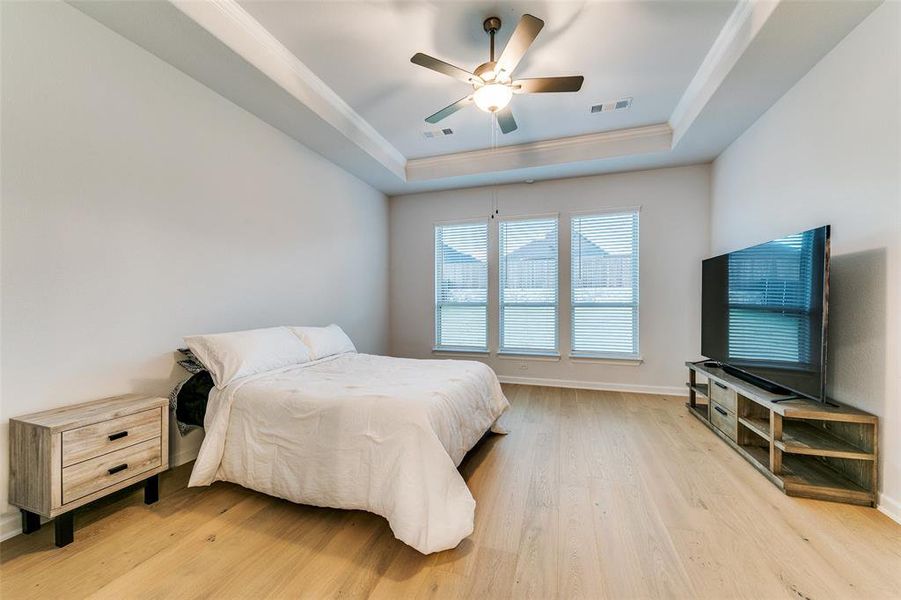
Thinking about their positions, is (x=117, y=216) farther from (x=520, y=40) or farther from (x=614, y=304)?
(x=614, y=304)

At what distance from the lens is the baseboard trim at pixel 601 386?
443 centimetres

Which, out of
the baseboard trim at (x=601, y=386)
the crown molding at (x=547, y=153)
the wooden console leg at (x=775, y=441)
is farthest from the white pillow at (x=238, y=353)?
the wooden console leg at (x=775, y=441)

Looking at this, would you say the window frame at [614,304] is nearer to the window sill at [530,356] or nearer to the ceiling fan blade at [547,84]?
the window sill at [530,356]

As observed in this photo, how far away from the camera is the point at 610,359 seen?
4.65 metres

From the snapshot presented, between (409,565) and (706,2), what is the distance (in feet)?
11.8

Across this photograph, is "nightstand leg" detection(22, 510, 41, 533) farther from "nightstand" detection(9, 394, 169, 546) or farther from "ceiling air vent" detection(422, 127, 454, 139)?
"ceiling air vent" detection(422, 127, 454, 139)

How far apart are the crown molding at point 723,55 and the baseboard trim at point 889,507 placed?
2785mm

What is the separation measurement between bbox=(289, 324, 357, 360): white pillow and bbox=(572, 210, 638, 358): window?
303 cm

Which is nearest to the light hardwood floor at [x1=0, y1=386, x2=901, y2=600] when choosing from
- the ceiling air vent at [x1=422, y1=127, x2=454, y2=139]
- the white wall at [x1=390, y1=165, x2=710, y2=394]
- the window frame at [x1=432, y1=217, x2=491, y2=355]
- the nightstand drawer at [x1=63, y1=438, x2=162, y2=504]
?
the nightstand drawer at [x1=63, y1=438, x2=162, y2=504]

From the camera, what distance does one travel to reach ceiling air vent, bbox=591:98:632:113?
342 cm

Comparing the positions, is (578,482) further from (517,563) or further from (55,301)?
(55,301)

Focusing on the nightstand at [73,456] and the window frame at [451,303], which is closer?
the nightstand at [73,456]

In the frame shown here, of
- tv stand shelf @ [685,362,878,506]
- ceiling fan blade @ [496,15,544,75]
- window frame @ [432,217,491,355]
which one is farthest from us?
window frame @ [432,217,491,355]

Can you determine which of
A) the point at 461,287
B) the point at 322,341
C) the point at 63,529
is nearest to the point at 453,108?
the point at 322,341
